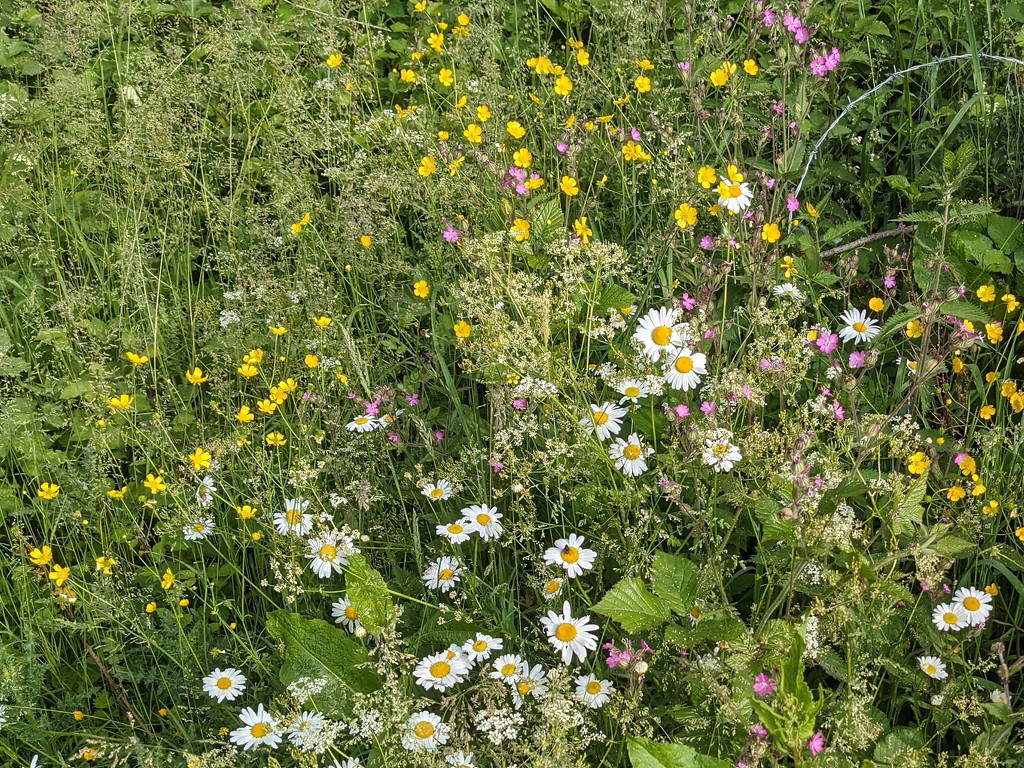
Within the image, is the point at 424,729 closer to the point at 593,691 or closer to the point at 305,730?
the point at 305,730

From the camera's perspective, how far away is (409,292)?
9.34ft

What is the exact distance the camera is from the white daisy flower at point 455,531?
6.35 ft

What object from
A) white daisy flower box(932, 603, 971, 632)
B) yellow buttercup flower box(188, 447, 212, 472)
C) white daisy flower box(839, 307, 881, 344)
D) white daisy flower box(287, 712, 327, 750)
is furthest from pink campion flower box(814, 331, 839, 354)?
yellow buttercup flower box(188, 447, 212, 472)

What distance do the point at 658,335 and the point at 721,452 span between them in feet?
0.92

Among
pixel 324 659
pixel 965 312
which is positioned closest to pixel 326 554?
pixel 324 659

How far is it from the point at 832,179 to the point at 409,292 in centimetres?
137

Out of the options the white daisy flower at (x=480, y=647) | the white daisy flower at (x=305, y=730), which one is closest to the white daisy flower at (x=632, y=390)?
the white daisy flower at (x=480, y=647)

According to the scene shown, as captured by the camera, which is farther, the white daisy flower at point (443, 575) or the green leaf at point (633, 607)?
the white daisy flower at point (443, 575)

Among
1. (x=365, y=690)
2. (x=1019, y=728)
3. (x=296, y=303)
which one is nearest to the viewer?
(x=1019, y=728)

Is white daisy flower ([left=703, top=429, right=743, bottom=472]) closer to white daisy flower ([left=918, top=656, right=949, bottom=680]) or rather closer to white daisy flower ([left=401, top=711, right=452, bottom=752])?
white daisy flower ([left=918, top=656, right=949, bottom=680])

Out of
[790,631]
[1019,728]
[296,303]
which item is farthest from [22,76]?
[1019,728]

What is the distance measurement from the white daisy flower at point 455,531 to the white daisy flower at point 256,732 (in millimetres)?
493

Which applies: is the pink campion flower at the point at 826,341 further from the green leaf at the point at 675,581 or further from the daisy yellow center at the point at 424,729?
the daisy yellow center at the point at 424,729

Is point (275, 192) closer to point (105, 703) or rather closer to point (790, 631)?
point (105, 703)
